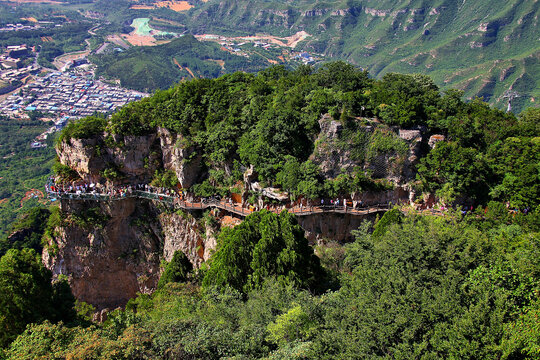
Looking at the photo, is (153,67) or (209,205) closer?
(209,205)

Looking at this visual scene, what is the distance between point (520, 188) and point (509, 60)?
4929 inches

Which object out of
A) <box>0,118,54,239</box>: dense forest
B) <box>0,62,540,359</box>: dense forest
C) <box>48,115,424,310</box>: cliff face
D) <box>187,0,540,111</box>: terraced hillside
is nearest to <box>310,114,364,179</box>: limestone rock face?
<box>48,115,424,310</box>: cliff face

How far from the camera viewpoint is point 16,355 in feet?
58.2

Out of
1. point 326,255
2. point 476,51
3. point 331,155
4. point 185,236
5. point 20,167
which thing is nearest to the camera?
point 326,255

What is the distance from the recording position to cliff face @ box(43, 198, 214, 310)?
4456 centimetres

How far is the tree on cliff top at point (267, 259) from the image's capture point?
26719 mm

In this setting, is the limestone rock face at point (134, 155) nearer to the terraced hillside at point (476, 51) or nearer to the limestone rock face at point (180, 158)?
the limestone rock face at point (180, 158)

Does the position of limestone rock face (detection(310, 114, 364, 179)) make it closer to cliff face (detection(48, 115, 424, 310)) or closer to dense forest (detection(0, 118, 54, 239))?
cliff face (detection(48, 115, 424, 310))

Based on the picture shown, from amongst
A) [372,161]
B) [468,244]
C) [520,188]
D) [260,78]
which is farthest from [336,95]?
[468,244]

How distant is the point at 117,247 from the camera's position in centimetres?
4731

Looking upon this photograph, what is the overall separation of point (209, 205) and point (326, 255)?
14453mm

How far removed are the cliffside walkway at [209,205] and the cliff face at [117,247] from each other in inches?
42.0

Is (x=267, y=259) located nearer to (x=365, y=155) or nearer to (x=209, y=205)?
(x=209, y=205)

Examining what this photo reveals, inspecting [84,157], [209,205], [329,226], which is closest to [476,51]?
[329,226]
